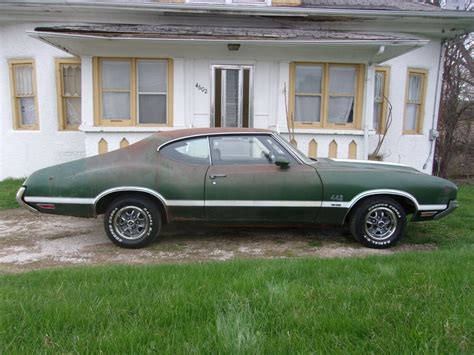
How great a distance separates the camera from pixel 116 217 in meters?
4.92

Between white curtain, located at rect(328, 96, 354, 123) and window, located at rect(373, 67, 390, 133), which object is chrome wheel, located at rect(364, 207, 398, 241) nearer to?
white curtain, located at rect(328, 96, 354, 123)

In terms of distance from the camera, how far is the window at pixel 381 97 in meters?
9.99

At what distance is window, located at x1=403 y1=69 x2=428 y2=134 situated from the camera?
10.2 meters

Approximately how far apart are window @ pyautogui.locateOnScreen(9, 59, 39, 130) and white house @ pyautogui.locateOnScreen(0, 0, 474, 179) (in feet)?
0.08

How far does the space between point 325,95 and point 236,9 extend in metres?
2.79

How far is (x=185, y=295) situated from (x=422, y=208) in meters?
3.37

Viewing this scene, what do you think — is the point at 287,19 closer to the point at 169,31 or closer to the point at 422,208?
the point at 169,31

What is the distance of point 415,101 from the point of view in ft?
34.0

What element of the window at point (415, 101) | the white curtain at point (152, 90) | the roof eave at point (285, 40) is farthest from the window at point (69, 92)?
the window at point (415, 101)

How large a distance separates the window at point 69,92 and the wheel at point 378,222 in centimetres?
751

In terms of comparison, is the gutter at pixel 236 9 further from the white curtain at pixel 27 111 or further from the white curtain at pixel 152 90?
the white curtain at pixel 27 111

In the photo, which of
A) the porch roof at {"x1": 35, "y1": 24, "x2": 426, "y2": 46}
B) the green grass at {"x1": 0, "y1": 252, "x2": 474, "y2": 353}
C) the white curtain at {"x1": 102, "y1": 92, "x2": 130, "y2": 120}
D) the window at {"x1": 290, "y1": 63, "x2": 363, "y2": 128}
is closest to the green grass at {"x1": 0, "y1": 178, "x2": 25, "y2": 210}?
the white curtain at {"x1": 102, "y1": 92, "x2": 130, "y2": 120}

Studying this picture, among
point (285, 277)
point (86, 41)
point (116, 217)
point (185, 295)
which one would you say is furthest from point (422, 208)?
point (86, 41)

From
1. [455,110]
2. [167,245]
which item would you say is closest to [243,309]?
[167,245]
